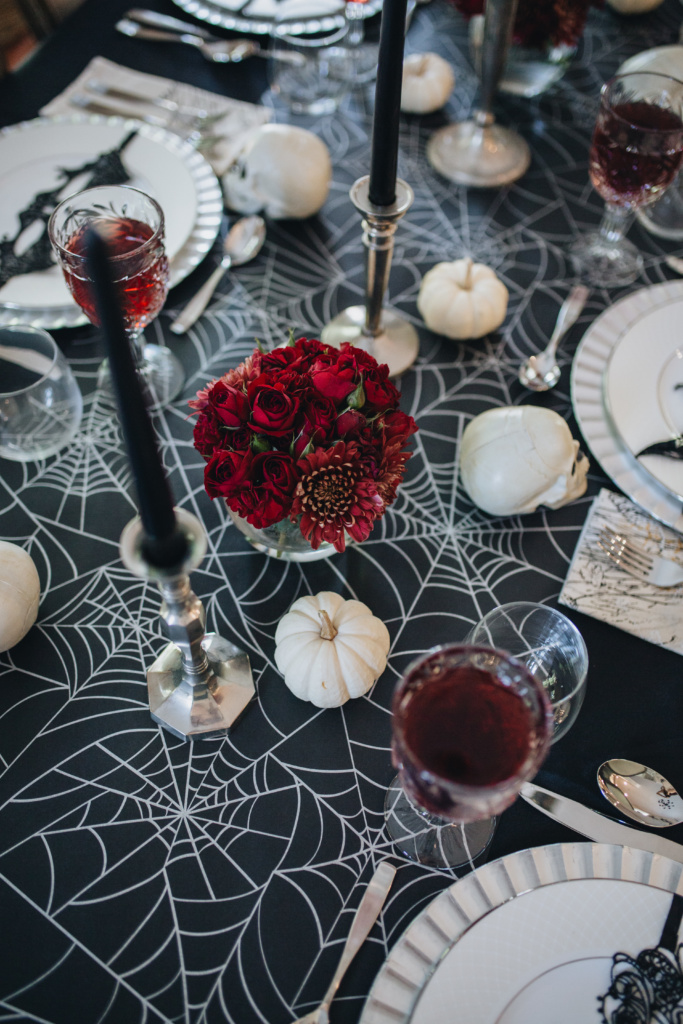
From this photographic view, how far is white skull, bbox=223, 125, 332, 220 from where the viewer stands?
1022mm

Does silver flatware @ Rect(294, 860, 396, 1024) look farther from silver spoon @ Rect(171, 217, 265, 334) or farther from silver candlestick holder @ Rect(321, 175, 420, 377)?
silver spoon @ Rect(171, 217, 265, 334)

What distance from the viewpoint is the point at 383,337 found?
97cm

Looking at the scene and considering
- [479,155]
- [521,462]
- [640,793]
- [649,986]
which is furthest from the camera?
[479,155]

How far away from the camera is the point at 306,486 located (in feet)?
2.09

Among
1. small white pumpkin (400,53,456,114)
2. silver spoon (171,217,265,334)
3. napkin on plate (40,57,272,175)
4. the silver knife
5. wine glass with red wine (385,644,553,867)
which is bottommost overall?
the silver knife

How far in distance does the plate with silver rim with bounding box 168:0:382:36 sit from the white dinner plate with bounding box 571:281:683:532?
2.33 ft

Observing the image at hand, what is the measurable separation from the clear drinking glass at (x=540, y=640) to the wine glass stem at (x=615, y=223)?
65 cm

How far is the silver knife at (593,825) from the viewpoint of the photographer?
640mm

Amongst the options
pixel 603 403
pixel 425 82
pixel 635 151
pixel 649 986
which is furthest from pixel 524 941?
pixel 425 82

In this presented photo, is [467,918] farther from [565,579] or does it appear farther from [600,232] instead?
[600,232]

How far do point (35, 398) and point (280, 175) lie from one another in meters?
0.47

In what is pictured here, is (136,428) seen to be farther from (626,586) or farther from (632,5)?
(632,5)

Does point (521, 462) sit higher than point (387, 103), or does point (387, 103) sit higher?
point (387, 103)

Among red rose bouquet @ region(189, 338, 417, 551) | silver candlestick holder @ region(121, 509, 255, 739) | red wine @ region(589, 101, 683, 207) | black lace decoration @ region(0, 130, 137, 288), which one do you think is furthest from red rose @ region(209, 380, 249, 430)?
red wine @ region(589, 101, 683, 207)
